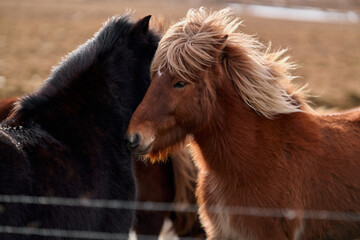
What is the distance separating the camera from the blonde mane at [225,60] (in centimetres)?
298

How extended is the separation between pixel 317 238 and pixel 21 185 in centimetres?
204

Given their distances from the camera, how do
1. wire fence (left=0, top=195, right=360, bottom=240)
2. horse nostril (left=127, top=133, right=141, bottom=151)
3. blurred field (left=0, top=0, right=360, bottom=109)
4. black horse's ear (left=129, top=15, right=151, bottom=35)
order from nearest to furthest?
1. wire fence (left=0, top=195, right=360, bottom=240)
2. horse nostril (left=127, top=133, right=141, bottom=151)
3. black horse's ear (left=129, top=15, right=151, bottom=35)
4. blurred field (left=0, top=0, right=360, bottom=109)

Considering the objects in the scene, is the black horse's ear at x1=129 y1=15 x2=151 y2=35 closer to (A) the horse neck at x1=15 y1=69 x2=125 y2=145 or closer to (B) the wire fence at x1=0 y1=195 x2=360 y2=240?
(A) the horse neck at x1=15 y1=69 x2=125 y2=145

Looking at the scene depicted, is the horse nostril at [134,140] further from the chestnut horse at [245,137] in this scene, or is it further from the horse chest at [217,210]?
the horse chest at [217,210]

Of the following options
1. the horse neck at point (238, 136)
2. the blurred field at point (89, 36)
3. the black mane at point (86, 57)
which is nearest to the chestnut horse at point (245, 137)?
the horse neck at point (238, 136)

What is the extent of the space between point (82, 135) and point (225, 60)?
3.66 ft

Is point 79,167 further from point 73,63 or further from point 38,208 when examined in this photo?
point 73,63

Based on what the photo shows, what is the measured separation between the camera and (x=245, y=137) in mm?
3133

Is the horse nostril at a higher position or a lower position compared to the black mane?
lower

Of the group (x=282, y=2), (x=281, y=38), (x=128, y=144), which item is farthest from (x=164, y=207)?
(x=282, y=2)

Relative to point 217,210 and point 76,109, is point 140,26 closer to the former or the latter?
point 76,109

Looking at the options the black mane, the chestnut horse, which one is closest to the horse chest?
the chestnut horse

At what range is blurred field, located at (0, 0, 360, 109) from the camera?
12.2m

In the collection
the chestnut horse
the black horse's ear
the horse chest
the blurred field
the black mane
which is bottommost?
the blurred field
